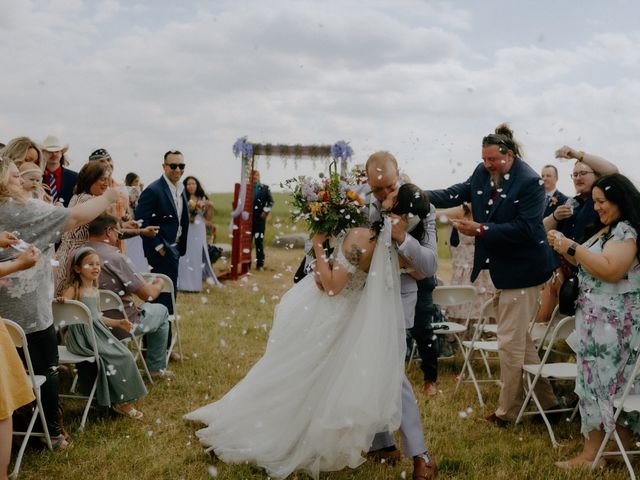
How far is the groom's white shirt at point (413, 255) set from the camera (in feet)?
12.5

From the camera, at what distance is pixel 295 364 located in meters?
4.03

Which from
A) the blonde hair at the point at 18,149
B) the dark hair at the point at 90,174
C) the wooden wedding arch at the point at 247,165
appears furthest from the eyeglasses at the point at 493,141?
the wooden wedding arch at the point at 247,165

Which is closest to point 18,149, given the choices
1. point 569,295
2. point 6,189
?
point 6,189

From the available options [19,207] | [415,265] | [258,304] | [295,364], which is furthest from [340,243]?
[258,304]

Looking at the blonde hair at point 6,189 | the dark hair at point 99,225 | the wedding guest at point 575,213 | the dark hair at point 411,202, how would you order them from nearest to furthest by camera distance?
the dark hair at point 411,202 < the blonde hair at point 6,189 < the wedding guest at point 575,213 < the dark hair at point 99,225

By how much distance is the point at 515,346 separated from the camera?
5012 millimetres

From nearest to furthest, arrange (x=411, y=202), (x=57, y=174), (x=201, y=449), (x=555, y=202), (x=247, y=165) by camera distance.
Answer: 1. (x=411, y=202)
2. (x=201, y=449)
3. (x=57, y=174)
4. (x=555, y=202)
5. (x=247, y=165)

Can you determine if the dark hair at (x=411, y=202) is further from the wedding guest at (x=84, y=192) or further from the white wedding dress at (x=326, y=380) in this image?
the wedding guest at (x=84, y=192)

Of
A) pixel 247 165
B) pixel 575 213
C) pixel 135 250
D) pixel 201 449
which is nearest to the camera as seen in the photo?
pixel 201 449

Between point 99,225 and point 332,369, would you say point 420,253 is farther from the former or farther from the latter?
point 99,225

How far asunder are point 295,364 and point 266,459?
63 cm

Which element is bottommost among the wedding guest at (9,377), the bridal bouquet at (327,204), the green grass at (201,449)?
the green grass at (201,449)

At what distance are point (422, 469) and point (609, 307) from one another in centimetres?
164

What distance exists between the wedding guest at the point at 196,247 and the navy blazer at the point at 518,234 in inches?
300
